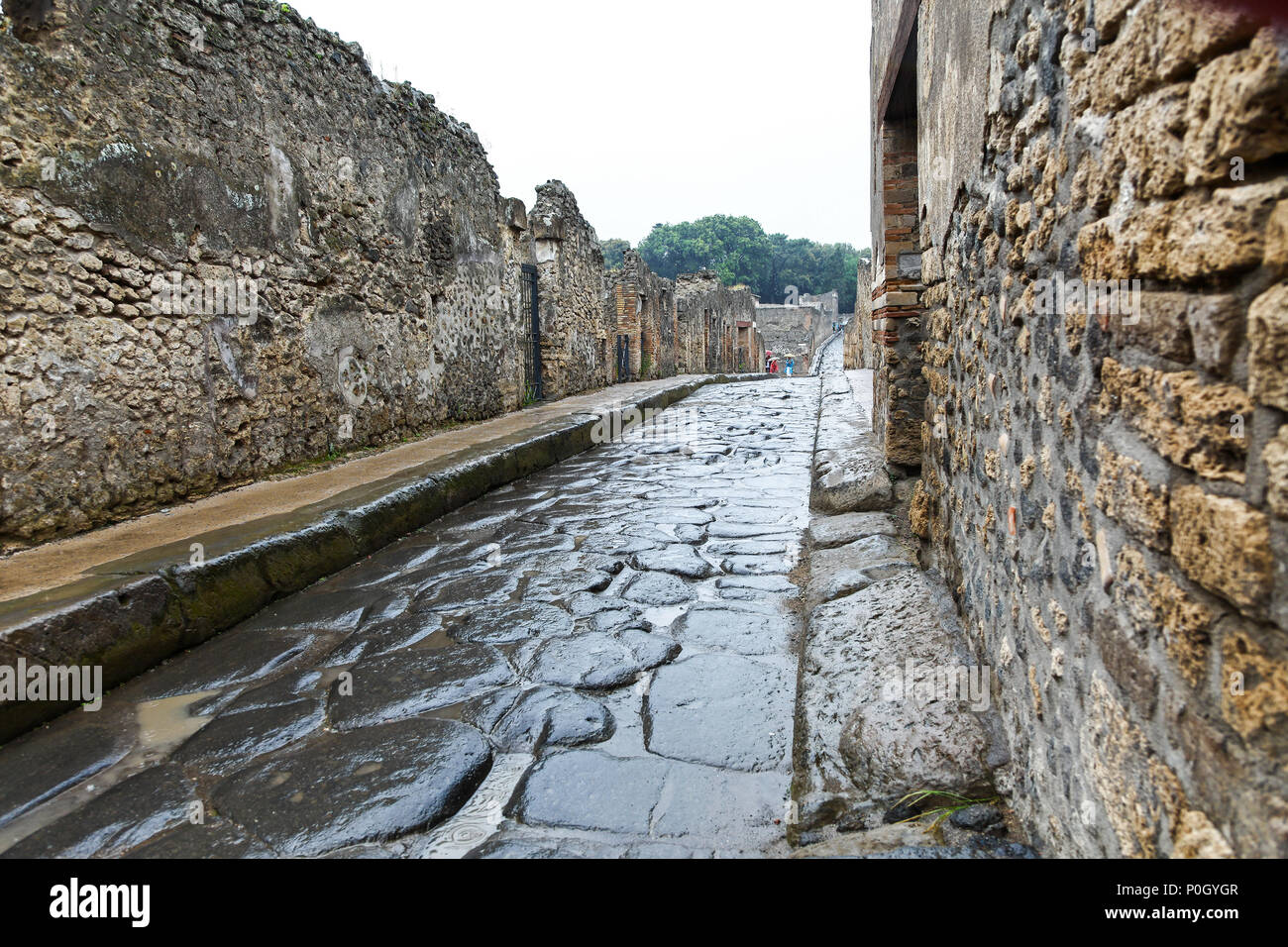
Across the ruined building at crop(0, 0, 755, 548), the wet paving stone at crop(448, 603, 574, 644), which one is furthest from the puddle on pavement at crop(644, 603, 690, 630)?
the ruined building at crop(0, 0, 755, 548)

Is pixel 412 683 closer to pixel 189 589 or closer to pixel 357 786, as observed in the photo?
pixel 357 786

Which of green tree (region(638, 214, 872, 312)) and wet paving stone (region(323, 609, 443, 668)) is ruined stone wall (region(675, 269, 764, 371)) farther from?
green tree (region(638, 214, 872, 312))

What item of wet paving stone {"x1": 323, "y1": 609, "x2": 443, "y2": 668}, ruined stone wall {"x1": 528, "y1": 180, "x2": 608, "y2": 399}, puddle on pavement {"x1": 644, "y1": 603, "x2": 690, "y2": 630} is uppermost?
ruined stone wall {"x1": 528, "y1": 180, "x2": 608, "y2": 399}

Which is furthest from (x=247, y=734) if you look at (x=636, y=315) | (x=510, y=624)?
(x=636, y=315)

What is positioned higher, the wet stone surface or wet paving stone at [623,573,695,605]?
wet paving stone at [623,573,695,605]

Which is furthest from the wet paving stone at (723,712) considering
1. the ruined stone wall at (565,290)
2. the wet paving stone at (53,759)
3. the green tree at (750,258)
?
the green tree at (750,258)

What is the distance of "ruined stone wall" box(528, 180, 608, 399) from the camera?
1040 centimetres

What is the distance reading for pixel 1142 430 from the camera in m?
0.99

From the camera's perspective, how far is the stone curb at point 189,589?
223cm

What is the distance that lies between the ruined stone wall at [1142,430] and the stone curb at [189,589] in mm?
2554

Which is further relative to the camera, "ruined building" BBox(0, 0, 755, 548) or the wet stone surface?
"ruined building" BBox(0, 0, 755, 548)

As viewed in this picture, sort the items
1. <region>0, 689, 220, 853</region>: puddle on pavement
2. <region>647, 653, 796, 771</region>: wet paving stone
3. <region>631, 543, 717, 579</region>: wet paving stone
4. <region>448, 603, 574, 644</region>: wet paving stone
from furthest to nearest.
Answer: <region>631, 543, 717, 579</region>: wet paving stone, <region>448, 603, 574, 644</region>: wet paving stone, <region>647, 653, 796, 771</region>: wet paving stone, <region>0, 689, 220, 853</region>: puddle on pavement
